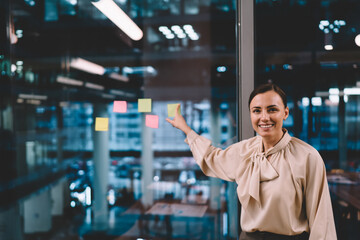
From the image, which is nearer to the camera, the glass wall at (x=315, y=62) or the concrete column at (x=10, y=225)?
the glass wall at (x=315, y=62)

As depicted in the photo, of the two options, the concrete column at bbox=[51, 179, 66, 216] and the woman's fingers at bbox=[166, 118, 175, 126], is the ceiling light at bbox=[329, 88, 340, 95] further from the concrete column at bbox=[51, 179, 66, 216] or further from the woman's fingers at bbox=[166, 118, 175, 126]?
the concrete column at bbox=[51, 179, 66, 216]

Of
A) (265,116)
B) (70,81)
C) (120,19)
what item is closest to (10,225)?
(120,19)

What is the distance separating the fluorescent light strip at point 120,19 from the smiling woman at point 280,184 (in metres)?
1.05

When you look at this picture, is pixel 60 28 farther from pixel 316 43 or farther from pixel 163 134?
pixel 316 43

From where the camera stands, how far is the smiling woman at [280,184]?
936 mm

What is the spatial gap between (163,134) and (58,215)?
542 cm

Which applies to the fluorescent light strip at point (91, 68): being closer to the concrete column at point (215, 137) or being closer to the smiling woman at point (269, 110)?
the concrete column at point (215, 137)

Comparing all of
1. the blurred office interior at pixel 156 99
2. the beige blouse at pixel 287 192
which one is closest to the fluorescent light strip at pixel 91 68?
the blurred office interior at pixel 156 99

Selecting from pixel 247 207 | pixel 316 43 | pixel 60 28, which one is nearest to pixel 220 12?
pixel 60 28

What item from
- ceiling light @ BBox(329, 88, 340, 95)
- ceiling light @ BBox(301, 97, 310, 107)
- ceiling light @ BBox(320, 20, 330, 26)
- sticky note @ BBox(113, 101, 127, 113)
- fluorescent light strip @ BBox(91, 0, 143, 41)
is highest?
fluorescent light strip @ BBox(91, 0, 143, 41)

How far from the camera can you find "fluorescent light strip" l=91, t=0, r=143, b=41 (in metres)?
1.69

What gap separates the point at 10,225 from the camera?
8.29 feet

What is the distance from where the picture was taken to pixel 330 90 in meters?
1.99

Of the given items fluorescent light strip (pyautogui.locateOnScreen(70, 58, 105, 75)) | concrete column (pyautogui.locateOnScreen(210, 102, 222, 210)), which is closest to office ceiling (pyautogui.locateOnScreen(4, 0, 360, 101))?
fluorescent light strip (pyautogui.locateOnScreen(70, 58, 105, 75))
